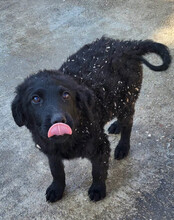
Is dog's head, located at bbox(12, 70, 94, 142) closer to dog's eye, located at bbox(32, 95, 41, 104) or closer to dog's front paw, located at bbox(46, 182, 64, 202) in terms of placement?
dog's eye, located at bbox(32, 95, 41, 104)

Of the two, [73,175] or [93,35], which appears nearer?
[73,175]

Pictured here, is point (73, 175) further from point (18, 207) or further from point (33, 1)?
point (33, 1)

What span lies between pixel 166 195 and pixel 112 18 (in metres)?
3.56

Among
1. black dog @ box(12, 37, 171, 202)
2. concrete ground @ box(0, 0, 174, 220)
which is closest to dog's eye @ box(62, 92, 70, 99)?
black dog @ box(12, 37, 171, 202)

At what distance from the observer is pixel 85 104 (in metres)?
2.57

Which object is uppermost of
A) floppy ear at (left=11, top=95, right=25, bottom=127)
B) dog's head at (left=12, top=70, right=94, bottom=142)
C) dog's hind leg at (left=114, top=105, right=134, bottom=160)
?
dog's head at (left=12, top=70, right=94, bottom=142)

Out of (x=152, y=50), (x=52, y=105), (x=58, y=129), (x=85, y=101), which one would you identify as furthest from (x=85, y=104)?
(x=152, y=50)

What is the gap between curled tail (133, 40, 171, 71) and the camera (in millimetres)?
3072

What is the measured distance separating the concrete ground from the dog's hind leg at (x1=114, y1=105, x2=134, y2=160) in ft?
0.26

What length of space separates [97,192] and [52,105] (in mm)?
1011

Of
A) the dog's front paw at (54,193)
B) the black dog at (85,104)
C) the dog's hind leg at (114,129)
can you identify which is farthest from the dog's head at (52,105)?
the dog's hind leg at (114,129)

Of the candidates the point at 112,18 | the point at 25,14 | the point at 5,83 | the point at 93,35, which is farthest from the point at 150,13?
the point at 5,83

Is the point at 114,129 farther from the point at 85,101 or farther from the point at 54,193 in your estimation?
the point at 85,101

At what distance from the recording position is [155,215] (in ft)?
9.20
